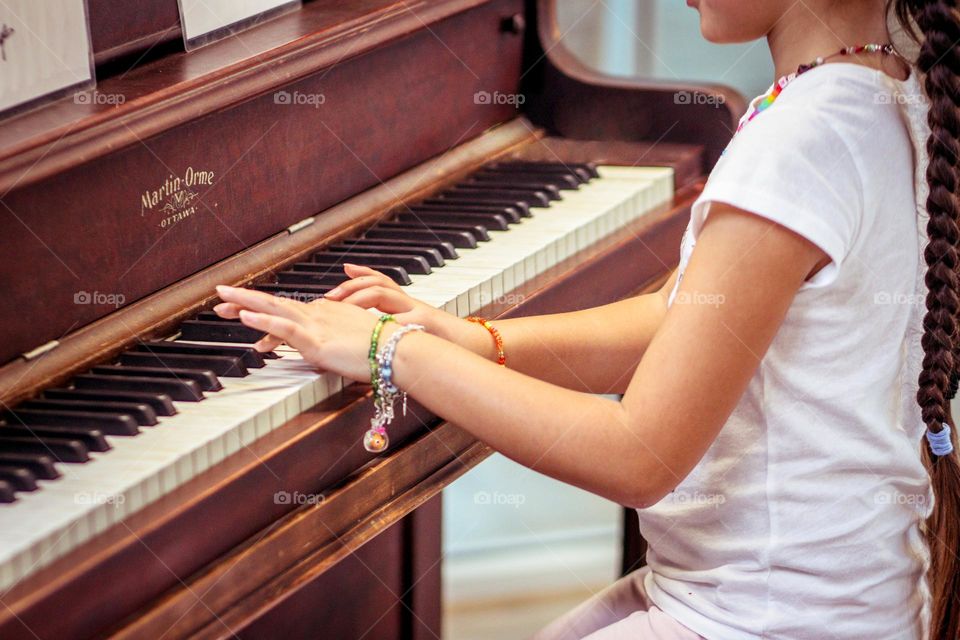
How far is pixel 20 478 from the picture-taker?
1.15 m

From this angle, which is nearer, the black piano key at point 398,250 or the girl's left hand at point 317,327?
the girl's left hand at point 317,327

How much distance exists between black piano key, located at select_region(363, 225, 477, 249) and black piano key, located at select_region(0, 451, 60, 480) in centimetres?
76

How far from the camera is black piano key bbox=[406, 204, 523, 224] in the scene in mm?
1960

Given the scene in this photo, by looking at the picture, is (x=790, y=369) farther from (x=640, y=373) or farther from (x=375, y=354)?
(x=375, y=354)

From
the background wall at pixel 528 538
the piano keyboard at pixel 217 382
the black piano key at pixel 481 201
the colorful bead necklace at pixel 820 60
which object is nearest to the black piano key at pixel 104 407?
the piano keyboard at pixel 217 382

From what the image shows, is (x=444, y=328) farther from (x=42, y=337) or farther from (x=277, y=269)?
(x=42, y=337)

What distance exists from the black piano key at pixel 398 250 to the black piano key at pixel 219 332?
0.32m

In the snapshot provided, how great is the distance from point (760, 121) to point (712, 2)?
163 millimetres

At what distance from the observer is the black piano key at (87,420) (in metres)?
1.26

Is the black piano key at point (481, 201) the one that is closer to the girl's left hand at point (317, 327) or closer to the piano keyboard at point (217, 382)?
the piano keyboard at point (217, 382)

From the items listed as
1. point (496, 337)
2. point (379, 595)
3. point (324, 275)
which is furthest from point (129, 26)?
point (379, 595)

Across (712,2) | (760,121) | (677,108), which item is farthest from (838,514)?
(677,108)

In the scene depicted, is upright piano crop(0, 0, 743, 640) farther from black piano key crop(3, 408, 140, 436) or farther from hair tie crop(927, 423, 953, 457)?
hair tie crop(927, 423, 953, 457)

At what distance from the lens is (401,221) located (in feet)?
6.38
